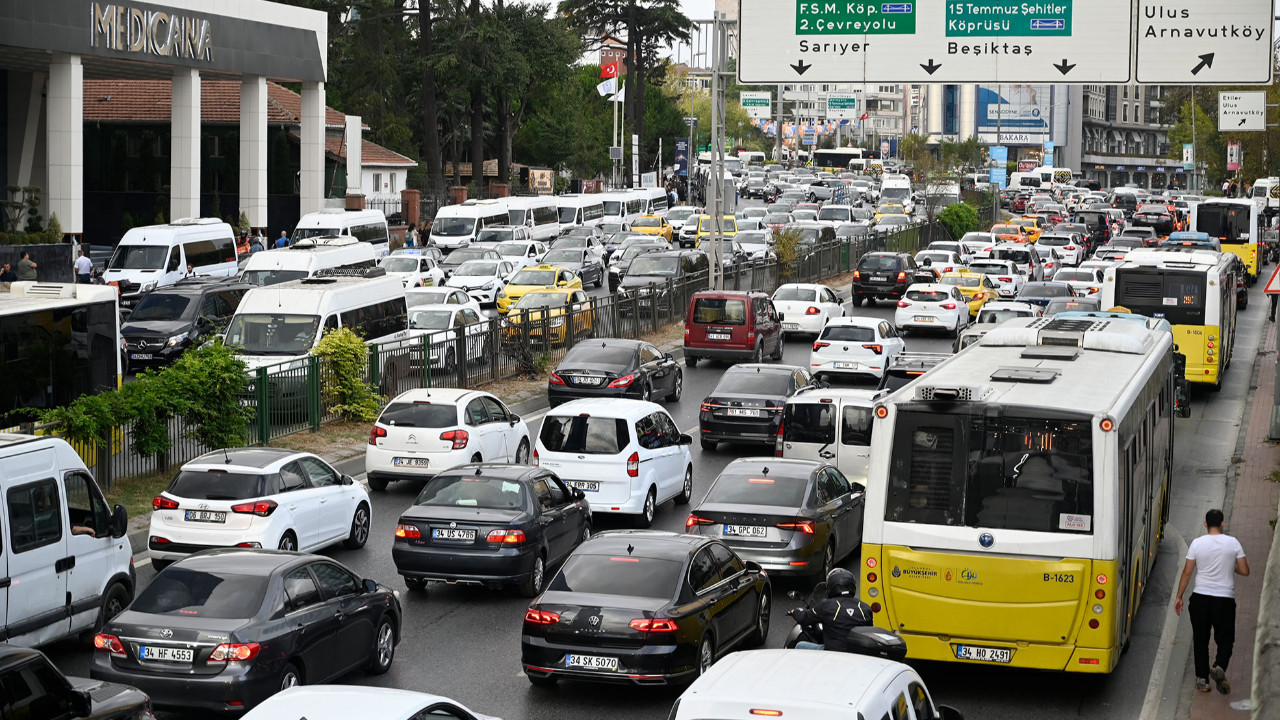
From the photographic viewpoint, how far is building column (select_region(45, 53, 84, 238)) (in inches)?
1847

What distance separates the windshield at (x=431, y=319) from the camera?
35.2 m

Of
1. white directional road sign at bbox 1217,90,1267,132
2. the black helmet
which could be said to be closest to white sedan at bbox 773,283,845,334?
white directional road sign at bbox 1217,90,1267,132

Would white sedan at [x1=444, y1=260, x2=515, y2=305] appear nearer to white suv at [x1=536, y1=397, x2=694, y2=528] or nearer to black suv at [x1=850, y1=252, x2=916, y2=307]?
black suv at [x1=850, y1=252, x2=916, y2=307]

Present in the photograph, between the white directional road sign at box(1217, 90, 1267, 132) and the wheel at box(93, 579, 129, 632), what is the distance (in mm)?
40953

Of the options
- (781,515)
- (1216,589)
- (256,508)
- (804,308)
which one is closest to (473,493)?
(256,508)

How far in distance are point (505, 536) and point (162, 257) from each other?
87.2 feet

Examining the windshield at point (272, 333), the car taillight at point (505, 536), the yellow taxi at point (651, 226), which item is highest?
the yellow taxi at point (651, 226)

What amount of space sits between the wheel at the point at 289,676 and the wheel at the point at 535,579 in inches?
169

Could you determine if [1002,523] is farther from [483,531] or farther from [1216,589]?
[483,531]

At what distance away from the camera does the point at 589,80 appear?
121062 mm

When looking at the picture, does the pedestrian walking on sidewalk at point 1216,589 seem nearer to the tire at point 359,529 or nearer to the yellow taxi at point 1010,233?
the tire at point 359,529

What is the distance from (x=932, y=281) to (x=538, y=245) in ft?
44.2

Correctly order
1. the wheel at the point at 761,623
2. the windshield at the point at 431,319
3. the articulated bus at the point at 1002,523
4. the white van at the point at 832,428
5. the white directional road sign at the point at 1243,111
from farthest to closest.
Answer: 1. the white directional road sign at the point at 1243,111
2. the windshield at the point at 431,319
3. the white van at the point at 832,428
4. the wheel at the point at 761,623
5. the articulated bus at the point at 1002,523

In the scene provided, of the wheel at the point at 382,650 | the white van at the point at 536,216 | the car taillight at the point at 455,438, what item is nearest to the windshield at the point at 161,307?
the car taillight at the point at 455,438
